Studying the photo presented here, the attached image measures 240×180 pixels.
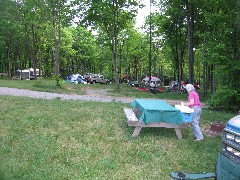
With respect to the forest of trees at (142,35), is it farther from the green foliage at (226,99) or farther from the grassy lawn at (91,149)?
the grassy lawn at (91,149)

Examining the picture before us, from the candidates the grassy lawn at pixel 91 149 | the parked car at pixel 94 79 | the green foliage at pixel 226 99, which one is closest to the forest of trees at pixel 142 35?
the green foliage at pixel 226 99

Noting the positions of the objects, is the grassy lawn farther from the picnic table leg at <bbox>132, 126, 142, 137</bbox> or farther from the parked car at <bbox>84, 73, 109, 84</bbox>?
the parked car at <bbox>84, 73, 109, 84</bbox>

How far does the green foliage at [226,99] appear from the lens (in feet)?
58.4

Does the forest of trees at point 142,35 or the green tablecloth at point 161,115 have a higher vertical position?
the forest of trees at point 142,35

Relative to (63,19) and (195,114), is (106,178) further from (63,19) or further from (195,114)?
(63,19)

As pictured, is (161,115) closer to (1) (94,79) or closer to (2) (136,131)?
(2) (136,131)

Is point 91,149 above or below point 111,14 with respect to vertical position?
below

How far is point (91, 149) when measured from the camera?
26.2ft

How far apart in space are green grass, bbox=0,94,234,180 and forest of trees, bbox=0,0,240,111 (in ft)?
31.9

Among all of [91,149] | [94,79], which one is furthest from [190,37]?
[94,79]

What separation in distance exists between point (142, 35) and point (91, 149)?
45.9 metres

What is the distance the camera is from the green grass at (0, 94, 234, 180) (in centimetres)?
653

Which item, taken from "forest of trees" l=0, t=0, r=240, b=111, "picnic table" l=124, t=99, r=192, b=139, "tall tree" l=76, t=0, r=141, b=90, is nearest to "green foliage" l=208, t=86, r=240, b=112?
"forest of trees" l=0, t=0, r=240, b=111

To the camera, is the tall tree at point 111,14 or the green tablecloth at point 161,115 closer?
the green tablecloth at point 161,115
